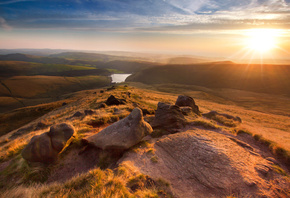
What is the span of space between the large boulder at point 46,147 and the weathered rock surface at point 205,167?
5011mm

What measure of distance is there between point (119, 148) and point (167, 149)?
4299mm

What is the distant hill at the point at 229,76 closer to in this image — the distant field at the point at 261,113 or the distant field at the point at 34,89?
the distant field at the point at 261,113

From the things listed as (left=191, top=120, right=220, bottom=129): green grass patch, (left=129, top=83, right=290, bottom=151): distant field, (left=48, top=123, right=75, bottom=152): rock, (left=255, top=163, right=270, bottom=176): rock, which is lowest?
(left=129, top=83, right=290, bottom=151): distant field

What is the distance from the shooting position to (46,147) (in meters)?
9.64

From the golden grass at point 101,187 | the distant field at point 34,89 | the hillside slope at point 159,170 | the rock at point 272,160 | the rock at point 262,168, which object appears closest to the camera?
the golden grass at point 101,187

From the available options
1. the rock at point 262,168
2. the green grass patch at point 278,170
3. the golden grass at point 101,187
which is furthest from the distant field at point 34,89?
the green grass patch at point 278,170

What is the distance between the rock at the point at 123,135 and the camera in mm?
11141

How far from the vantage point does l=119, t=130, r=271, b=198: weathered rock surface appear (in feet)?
26.8

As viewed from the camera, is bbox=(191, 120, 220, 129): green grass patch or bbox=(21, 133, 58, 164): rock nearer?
bbox=(21, 133, 58, 164): rock

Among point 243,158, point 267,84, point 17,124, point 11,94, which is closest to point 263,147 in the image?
point 243,158

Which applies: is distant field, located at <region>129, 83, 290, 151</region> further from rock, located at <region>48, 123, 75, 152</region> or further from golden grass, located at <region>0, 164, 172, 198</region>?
rock, located at <region>48, 123, 75, 152</region>

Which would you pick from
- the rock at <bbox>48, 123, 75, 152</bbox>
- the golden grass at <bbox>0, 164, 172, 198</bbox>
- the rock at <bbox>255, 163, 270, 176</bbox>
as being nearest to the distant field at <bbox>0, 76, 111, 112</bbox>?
the rock at <bbox>48, 123, 75, 152</bbox>

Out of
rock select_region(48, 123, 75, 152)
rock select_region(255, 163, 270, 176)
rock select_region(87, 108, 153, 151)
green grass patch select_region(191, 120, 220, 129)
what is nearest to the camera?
rock select_region(255, 163, 270, 176)

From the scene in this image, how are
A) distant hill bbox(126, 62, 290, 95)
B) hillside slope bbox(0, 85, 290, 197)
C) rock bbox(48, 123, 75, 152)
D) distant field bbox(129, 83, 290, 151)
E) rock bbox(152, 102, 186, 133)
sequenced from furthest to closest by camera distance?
distant hill bbox(126, 62, 290, 95), distant field bbox(129, 83, 290, 151), rock bbox(152, 102, 186, 133), rock bbox(48, 123, 75, 152), hillside slope bbox(0, 85, 290, 197)
